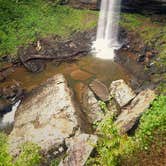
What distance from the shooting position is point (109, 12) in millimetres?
20328

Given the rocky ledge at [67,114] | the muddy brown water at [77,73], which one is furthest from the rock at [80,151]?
the muddy brown water at [77,73]

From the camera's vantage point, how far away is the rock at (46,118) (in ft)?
41.2

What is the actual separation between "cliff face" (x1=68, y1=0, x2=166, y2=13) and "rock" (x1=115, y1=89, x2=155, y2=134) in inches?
272

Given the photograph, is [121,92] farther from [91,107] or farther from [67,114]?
[67,114]

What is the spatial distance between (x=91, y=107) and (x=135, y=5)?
299 inches

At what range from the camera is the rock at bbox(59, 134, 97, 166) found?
410 inches

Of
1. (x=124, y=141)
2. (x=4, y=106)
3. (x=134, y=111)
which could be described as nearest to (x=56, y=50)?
(x=4, y=106)

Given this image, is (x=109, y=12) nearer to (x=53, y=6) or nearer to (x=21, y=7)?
(x=53, y=6)

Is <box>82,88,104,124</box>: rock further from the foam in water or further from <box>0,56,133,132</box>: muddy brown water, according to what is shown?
the foam in water

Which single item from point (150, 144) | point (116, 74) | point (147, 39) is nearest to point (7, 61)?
point (116, 74)

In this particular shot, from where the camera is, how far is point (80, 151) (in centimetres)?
1062

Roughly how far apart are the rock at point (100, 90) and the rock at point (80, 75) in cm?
83

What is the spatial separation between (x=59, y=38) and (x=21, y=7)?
319cm

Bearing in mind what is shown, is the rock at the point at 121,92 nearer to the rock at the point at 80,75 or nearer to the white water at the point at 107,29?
the rock at the point at 80,75
